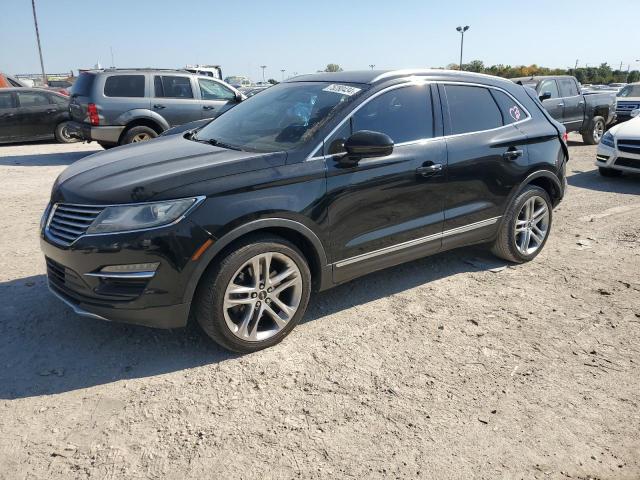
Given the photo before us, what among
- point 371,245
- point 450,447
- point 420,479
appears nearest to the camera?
point 420,479

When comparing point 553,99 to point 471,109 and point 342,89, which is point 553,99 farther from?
point 342,89

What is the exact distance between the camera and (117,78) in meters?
10.0

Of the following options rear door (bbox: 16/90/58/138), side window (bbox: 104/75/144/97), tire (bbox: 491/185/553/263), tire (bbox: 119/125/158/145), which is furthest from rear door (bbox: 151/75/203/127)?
tire (bbox: 491/185/553/263)

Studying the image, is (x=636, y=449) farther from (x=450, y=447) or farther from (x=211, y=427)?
(x=211, y=427)

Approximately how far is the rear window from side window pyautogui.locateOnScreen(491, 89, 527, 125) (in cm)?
815

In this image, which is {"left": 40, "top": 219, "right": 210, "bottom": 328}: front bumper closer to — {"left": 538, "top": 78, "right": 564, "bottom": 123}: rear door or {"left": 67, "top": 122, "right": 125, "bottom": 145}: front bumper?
{"left": 67, "top": 122, "right": 125, "bottom": 145}: front bumper

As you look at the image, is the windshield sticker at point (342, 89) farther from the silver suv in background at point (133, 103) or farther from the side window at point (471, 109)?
the silver suv in background at point (133, 103)

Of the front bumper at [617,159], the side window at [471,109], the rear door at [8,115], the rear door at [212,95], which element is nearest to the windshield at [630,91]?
the front bumper at [617,159]

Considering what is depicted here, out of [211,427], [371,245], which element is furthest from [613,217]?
[211,427]

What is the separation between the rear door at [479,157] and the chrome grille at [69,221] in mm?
2633

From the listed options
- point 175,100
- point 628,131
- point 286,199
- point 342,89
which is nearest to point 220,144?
point 286,199

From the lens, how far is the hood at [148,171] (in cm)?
296

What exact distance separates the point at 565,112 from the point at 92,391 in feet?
41.2

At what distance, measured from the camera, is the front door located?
A: 3500 millimetres
